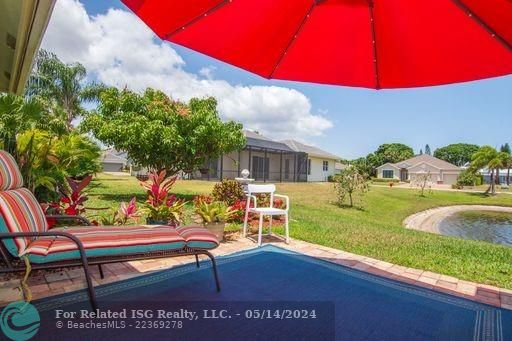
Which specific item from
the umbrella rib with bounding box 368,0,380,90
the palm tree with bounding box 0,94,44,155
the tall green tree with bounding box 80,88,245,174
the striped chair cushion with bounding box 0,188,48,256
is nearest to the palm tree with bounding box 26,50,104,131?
the tall green tree with bounding box 80,88,245,174

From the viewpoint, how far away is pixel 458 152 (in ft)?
307

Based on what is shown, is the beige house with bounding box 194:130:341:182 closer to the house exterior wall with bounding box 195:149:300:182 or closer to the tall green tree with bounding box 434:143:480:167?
the house exterior wall with bounding box 195:149:300:182

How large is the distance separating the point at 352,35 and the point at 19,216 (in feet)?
10.4

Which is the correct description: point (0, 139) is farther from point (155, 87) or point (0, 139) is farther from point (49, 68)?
point (49, 68)

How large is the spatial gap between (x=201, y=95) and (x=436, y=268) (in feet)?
31.8

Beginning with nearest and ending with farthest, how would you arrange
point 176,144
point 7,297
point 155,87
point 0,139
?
1. point 7,297
2. point 0,139
3. point 176,144
4. point 155,87

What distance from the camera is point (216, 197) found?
7.53 metres

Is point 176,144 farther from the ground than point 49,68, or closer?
closer

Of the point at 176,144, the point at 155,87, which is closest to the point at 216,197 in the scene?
the point at 176,144

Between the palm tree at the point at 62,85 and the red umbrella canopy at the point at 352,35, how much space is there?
2415cm

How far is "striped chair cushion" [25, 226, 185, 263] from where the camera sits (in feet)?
8.07

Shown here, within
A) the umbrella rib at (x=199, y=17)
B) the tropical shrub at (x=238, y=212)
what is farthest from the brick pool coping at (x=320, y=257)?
the umbrella rib at (x=199, y=17)

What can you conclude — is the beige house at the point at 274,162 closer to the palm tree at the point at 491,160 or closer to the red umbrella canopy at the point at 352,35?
the palm tree at the point at 491,160

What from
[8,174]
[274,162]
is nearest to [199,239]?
[8,174]
